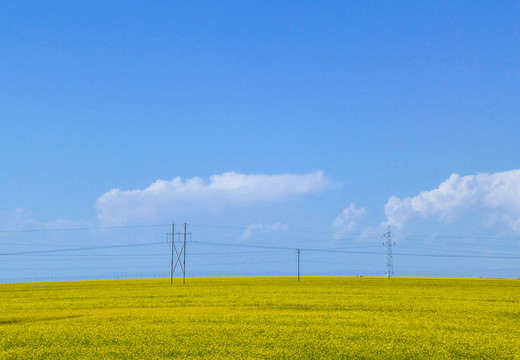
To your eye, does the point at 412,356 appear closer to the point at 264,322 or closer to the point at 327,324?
the point at 327,324

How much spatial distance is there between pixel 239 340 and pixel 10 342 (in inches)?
266

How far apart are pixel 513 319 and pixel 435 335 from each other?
28.9 ft

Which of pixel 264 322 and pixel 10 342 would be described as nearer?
pixel 10 342

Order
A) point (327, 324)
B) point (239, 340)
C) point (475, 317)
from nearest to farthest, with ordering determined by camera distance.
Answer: point (239, 340)
point (327, 324)
point (475, 317)

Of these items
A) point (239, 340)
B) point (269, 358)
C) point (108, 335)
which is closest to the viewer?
point (269, 358)

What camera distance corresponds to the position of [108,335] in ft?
53.1

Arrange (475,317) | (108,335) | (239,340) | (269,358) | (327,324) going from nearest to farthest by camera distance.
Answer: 1. (269,358)
2. (239,340)
3. (108,335)
4. (327,324)
5. (475,317)

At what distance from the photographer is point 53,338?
51.9 ft

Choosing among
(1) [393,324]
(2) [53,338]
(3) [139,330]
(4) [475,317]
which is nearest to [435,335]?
(1) [393,324]

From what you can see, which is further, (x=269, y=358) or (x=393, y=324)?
(x=393, y=324)

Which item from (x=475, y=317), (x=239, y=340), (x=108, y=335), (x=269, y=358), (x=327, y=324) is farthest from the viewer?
(x=475, y=317)

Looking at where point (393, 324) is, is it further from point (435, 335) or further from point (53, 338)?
point (53, 338)

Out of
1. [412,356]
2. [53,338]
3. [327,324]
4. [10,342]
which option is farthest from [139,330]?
[412,356]

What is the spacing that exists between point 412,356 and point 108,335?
917cm
